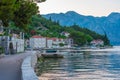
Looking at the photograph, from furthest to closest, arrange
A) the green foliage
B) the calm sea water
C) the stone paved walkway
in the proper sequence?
the green foliage < the calm sea water < the stone paved walkway

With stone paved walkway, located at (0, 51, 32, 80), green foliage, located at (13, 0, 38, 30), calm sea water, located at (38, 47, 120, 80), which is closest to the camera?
stone paved walkway, located at (0, 51, 32, 80)

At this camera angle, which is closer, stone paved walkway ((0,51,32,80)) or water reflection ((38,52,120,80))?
stone paved walkway ((0,51,32,80))

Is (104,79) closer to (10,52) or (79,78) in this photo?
(79,78)

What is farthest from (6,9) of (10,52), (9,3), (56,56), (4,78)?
(56,56)

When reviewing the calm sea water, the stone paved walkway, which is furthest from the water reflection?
the stone paved walkway

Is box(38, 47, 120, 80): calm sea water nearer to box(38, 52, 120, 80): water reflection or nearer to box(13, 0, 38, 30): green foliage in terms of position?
box(38, 52, 120, 80): water reflection

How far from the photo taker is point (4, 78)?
81.1 ft

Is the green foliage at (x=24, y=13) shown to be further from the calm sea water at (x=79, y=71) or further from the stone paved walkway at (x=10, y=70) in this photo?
the stone paved walkway at (x=10, y=70)

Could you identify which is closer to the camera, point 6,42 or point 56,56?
point 6,42

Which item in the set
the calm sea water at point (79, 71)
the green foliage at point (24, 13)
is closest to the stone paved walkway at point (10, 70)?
the calm sea water at point (79, 71)

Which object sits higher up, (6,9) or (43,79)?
(6,9)

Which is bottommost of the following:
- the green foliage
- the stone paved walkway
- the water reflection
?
the water reflection

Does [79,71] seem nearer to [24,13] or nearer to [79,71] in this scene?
[79,71]

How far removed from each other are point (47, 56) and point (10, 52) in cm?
4309
